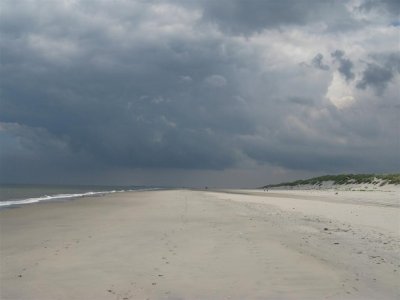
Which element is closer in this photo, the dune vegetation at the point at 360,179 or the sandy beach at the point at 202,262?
the sandy beach at the point at 202,262

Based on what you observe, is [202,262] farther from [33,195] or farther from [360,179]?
[360,179]

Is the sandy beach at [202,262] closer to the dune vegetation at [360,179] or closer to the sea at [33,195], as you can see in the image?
the sea at [33,195]

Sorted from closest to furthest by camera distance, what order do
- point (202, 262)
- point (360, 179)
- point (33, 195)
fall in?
1. point (202, 262)
2. point (33, 195)
3. point (360, 179)

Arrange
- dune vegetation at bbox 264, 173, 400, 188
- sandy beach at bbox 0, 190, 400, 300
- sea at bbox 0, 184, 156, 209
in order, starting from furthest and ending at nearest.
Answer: dune vegetation at bbox 264, 173, 400, 188 < sea at bbox 0, 184, 156, 209 < sandy beach at bbox 0, 190, 400, 300

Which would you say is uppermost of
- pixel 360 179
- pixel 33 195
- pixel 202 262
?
pixel 360 179

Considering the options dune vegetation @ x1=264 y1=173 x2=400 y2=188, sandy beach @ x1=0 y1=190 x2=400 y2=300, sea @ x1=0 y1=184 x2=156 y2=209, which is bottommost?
sandy beach @ x1=0 y1=190 x2=400 y2=300

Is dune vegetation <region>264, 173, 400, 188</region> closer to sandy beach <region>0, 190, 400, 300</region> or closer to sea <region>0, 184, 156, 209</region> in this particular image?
sea <region>0, 184, 156, 209</region>

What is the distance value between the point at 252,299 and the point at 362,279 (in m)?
3.00

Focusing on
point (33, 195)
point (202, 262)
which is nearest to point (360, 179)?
point (33, 195)

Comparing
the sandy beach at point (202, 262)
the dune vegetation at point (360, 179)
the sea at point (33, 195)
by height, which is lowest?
the sandy beach at point (202, 262)

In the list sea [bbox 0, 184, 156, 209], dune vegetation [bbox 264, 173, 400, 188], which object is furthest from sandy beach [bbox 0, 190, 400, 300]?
dune vegetation [bbox 264, 173, 400, 188]

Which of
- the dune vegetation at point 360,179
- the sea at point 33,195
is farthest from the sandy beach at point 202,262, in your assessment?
the dune vegetation at point 360,179

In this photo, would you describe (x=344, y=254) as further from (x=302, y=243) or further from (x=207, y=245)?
(x=207, y=245)

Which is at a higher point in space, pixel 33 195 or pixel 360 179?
pixel 360 179
